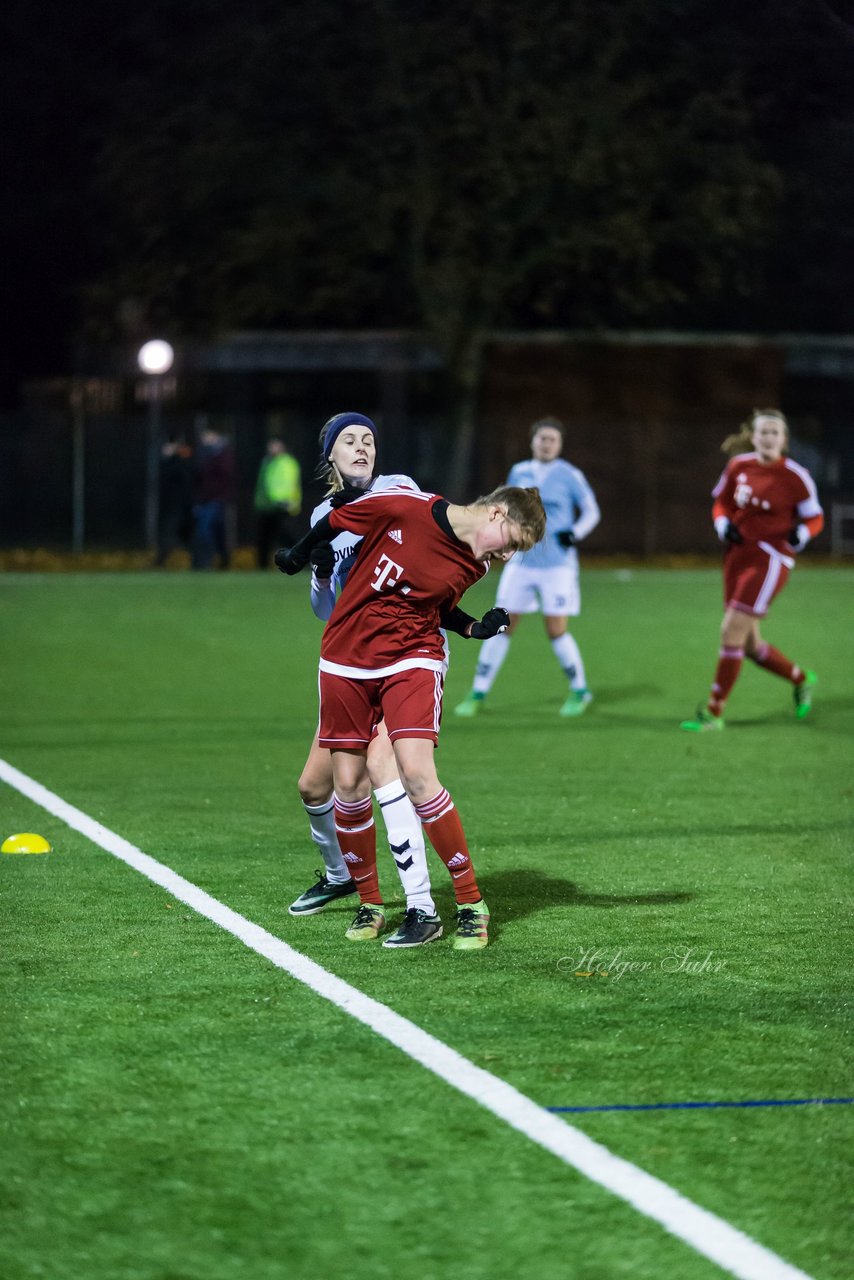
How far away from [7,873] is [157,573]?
2305 cm

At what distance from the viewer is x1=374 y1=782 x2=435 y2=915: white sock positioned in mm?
6715

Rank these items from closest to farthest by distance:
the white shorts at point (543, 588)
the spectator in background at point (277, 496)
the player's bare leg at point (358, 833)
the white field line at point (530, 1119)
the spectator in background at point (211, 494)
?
the white field line at point (530, 1119) → the player's bare leg at point (358, 833) → the white shorts at point (543, 588) → the spectator in background at point (277, 496) → the spectator in background at point (211, 494)

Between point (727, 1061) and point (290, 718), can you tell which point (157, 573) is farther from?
point (727, 1061)

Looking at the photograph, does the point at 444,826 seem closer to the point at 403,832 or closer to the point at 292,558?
the point at 403,832

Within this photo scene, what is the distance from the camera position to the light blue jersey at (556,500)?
554 inches

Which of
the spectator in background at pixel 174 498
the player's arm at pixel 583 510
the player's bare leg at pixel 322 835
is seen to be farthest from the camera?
the spectator in background at pixel 174 498

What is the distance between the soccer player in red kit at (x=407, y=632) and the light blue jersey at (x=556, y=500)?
730 centimetres

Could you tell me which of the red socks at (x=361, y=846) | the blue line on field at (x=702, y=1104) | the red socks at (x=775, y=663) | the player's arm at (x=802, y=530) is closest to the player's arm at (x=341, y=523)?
the red socks at (x=361, y=846)

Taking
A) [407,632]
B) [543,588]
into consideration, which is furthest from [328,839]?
[543,588]

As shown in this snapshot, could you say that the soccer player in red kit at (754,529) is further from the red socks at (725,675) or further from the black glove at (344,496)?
the black glove at (344,496)

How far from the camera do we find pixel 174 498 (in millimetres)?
31250

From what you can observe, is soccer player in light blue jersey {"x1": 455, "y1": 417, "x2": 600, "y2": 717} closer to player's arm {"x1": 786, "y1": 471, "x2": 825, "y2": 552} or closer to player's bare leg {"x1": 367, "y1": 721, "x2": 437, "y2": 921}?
player's arm {"x1": 786, "y1": 471, "x2": 825, "y2": 552}

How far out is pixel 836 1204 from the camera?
4.20 m

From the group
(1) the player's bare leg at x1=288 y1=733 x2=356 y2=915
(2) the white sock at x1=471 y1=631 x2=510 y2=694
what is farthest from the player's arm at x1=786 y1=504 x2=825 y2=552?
(1) the player's bare leg at x1=288 y1=733 x2=356 y2=915
